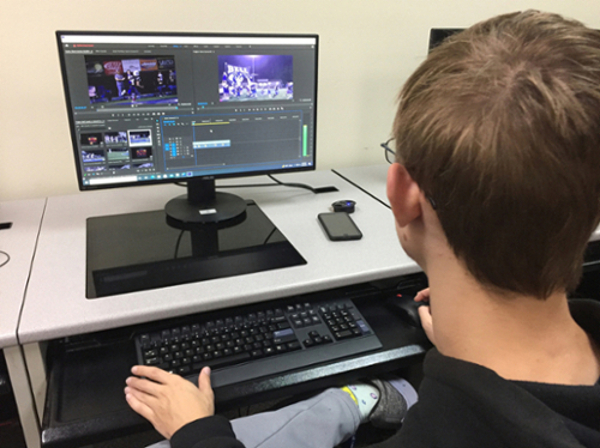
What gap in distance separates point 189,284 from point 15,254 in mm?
404

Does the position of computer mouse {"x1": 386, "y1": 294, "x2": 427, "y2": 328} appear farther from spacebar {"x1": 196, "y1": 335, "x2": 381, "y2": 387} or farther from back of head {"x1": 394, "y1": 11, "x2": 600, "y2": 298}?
back of head {"x1": 394, "y1": 11, "x2": 600, "y2": 298}

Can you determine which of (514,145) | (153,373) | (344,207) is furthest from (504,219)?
(344,207)

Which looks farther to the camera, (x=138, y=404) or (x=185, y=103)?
(x=185, y=103)

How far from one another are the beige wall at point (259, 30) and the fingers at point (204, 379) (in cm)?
66

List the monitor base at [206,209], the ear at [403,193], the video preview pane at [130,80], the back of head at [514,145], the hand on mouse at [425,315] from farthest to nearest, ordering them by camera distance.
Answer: the monitor base at [206,209] < the video preview pane at [130,80] < the hand on mouse at [425,315] < the ear at [403,193] < the back of head at [514,145]

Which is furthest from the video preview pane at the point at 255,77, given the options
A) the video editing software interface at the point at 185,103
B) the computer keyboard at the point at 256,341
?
the computer keyboard at the point at 256,341

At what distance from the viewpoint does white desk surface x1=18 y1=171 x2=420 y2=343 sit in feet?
2.64

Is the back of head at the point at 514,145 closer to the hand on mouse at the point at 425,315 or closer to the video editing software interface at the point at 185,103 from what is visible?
the hand on mouse at the point at 425,315

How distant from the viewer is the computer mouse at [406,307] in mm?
965

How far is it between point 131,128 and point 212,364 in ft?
1.86

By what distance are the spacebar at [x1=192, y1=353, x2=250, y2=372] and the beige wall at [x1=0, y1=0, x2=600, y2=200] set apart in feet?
1.99

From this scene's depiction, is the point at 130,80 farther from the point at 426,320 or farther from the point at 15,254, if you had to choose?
the point at 426,320

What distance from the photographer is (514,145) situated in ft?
1.47

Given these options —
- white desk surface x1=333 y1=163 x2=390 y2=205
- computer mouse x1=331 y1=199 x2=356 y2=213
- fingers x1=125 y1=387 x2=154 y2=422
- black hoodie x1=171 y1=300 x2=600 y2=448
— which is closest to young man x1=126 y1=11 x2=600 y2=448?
black hoodie x1=171 y1=300 x2=600 y2=448
